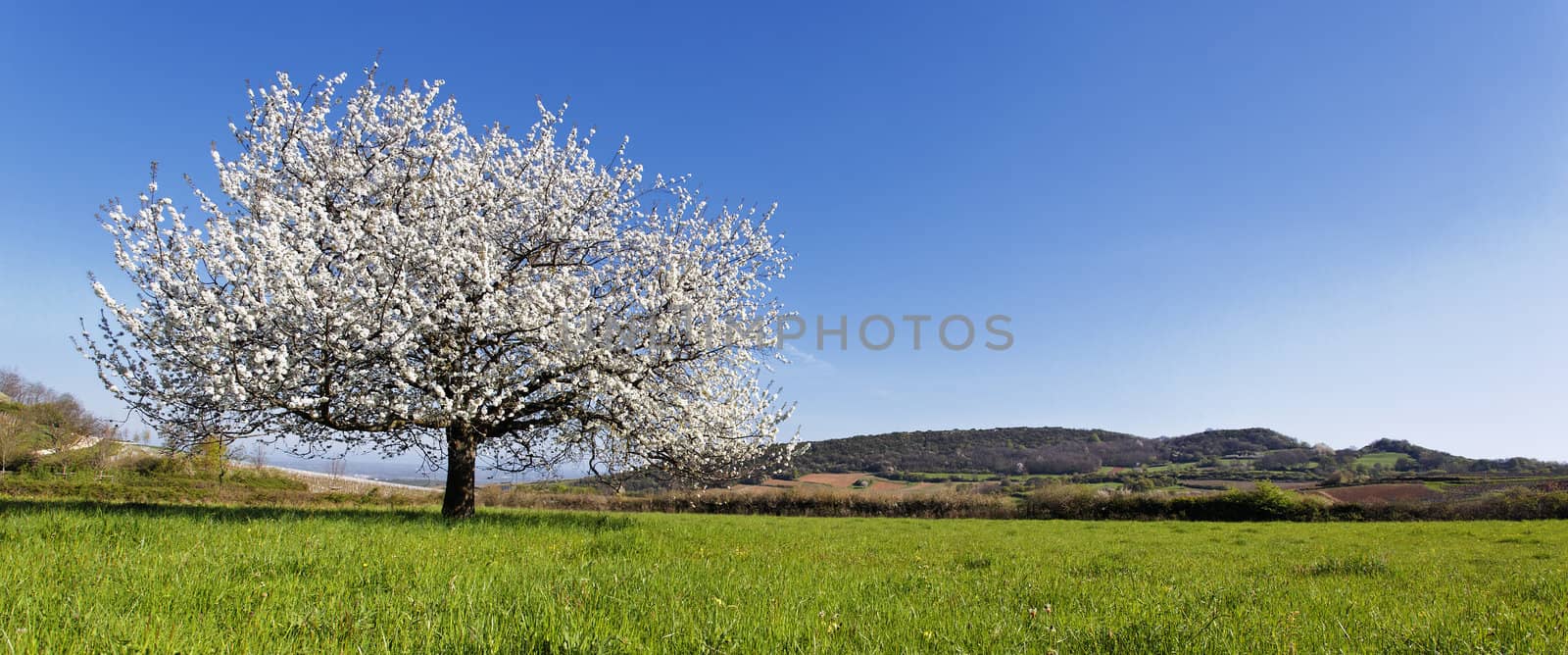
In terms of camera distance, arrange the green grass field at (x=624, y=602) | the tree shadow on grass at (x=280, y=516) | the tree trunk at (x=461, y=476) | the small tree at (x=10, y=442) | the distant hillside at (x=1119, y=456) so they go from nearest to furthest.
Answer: the green grass field at (x=624, y=602), the tree shadow on grass at (x=280, y=516), the tree trunk at (x=461, y=476), the small tree at (x=10, y=442), the distant hillside at (x=1119, y=456)

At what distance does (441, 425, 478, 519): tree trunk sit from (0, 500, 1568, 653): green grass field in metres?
6.47

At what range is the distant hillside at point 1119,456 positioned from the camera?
9012cm

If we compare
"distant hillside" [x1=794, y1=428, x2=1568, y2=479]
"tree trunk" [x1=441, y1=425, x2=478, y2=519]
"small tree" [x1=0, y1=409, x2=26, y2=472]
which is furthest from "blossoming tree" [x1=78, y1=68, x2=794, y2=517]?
"distant hillside" [x1=794, y1=428, x2=1568, y2=479]

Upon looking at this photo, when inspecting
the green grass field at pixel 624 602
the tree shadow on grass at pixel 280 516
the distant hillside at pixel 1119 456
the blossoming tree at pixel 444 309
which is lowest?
the distant hillside at pixel 1119 456

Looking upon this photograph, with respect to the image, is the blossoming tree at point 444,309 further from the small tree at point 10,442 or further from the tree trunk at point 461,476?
the small tree at point 10,442

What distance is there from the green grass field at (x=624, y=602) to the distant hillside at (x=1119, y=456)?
7921 centimetres

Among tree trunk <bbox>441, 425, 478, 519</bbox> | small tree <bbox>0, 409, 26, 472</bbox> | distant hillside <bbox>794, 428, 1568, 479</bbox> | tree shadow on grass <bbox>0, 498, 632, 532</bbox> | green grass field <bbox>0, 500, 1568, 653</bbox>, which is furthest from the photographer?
distant hillside <bbox>794, 428, 1568, 479</bbox>

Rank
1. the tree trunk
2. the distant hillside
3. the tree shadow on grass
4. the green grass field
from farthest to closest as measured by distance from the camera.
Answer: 1. the distant hillside
2. the tree trunk
3. the tree shadow on grass
4. the green grass field

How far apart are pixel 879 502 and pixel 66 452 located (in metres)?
46.2

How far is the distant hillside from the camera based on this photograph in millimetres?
90119

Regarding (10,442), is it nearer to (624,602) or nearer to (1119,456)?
(624,602)

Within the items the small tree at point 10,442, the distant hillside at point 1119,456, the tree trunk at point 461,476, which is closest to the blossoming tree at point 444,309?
the tree trunk at point 461,476

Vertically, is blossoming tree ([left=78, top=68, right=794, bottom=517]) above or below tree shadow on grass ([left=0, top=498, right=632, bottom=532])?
above

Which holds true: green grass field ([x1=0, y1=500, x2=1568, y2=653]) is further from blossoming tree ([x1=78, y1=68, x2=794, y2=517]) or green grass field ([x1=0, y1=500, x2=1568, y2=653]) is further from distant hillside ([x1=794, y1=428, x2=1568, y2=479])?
distant hillside ([x1=794, y1=428, x2=1568, y2=479])
